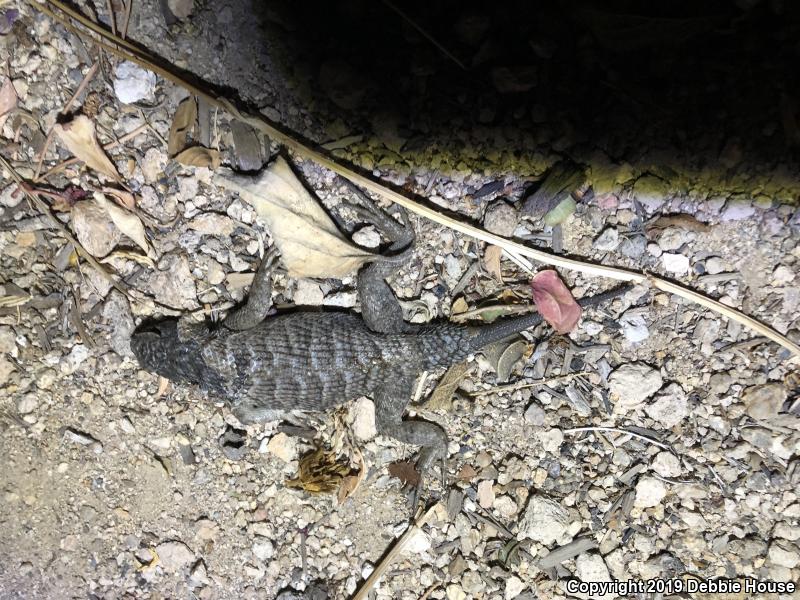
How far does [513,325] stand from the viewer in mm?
2951

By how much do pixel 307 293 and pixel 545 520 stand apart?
196cm

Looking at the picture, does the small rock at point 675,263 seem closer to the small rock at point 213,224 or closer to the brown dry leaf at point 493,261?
the brown dry leaf at point 493,261

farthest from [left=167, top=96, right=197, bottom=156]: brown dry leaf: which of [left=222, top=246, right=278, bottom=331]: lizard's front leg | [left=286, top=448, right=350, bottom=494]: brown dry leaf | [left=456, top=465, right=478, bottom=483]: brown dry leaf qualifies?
[left=456, top=465, right=478, bottom=483]: brown dry leaf

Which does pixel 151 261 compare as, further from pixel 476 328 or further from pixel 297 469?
pixel 476 328

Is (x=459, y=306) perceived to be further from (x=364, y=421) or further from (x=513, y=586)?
(x=513, y=586)

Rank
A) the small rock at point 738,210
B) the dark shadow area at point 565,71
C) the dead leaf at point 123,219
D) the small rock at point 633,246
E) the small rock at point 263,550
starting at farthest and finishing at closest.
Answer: the small rock at point 263,550, the dead leaf at point 123,219, the small rock at point 633,246, the small rock at point 738,210, the dark shadow area at point 565,71

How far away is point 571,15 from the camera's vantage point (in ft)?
9.18

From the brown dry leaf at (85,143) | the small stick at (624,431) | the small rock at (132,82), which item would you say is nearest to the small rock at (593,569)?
the small stick at (624,431)

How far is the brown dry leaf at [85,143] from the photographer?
2988 mm

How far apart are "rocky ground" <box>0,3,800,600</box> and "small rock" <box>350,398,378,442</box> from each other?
0.7 inches

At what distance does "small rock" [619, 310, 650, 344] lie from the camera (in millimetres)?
2996

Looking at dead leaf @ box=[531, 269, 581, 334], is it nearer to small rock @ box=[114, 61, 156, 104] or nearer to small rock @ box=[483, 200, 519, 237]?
small rock @ box=[483, 200, 519, 237]

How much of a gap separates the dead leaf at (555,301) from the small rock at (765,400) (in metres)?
1.05

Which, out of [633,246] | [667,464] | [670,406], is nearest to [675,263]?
[633,246]
